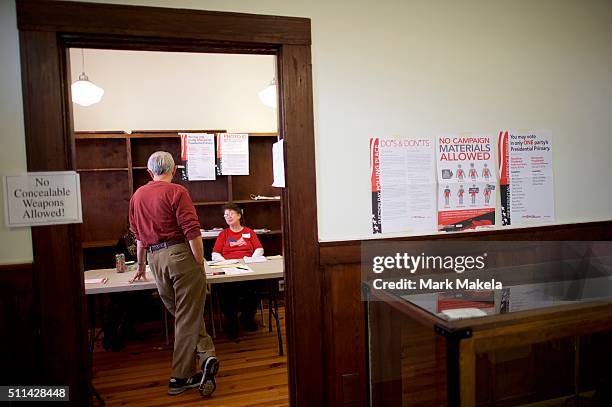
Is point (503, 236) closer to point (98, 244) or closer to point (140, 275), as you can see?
point (140, 275)

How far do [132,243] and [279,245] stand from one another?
1.87m

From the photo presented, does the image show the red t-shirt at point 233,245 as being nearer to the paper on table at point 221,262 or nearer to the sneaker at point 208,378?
the paper on table at point 221,262

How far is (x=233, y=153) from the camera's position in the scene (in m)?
A: 5.38

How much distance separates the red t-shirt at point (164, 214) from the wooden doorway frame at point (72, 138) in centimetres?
107

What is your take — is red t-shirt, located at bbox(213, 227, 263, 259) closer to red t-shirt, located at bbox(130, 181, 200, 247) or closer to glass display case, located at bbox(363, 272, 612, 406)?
red t-shirt, located at bbox(130, 181, 200, 247)

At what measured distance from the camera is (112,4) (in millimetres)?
1886

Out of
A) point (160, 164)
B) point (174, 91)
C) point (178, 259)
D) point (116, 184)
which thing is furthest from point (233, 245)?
point (174, 91)

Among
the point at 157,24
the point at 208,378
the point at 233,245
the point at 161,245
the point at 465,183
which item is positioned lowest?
the point at 208,378

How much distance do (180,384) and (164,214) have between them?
1252 mm

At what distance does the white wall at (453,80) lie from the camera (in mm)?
2174

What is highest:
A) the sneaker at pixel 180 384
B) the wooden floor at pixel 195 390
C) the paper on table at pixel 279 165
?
the paper on table at pixel 279 165

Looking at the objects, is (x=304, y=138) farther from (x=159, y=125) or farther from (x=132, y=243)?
(x=159, y=125)

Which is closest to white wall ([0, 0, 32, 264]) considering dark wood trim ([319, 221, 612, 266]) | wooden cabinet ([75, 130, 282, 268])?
dark wood trim ([319, 221, 612, 266])

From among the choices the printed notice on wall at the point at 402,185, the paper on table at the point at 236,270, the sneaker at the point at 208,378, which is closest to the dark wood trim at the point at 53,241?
the sneaker at the point at 208,378
